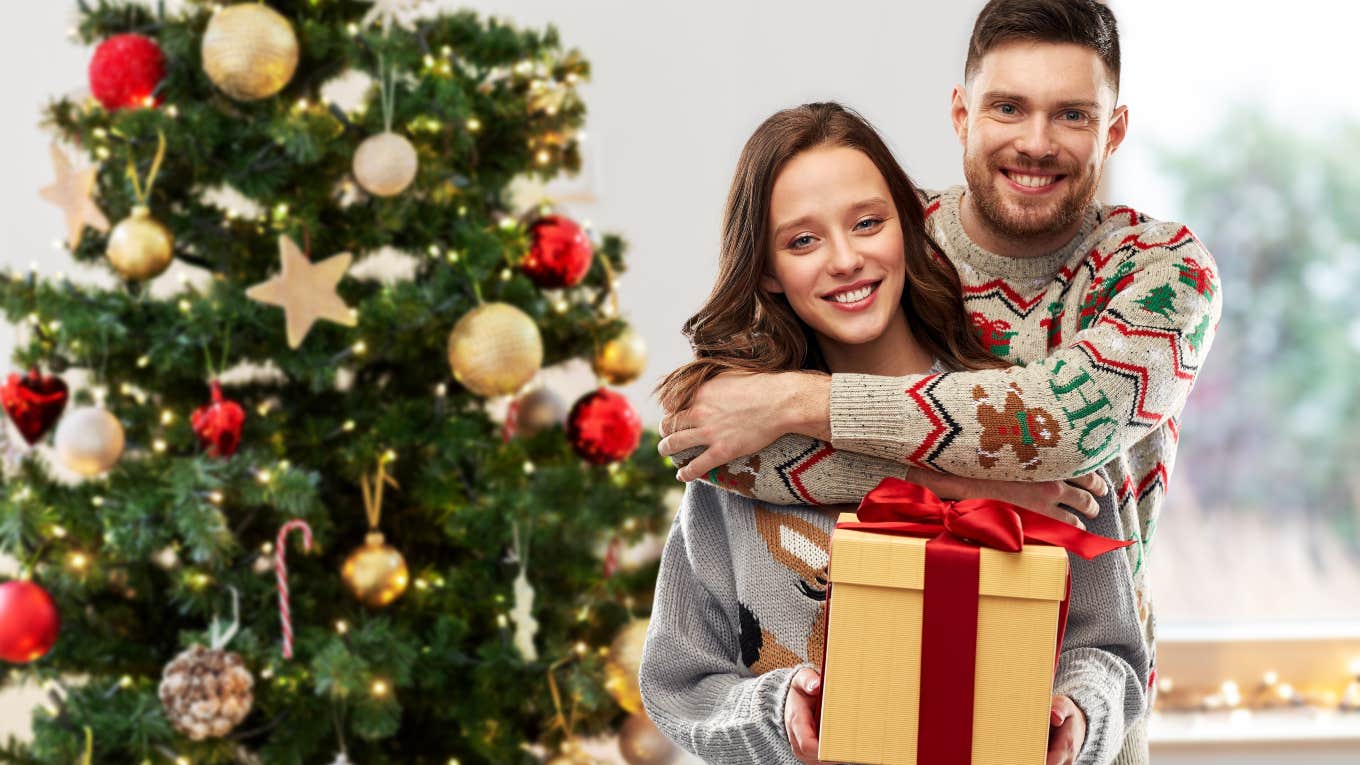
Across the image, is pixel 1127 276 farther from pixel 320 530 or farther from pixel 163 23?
pixel 163 23

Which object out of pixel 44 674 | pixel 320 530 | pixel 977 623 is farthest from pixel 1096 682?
pixel 44 674

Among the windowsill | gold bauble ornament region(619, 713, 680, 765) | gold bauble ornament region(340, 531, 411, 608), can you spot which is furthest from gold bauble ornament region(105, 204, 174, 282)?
the windowsill

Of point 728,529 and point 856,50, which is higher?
point 856,50

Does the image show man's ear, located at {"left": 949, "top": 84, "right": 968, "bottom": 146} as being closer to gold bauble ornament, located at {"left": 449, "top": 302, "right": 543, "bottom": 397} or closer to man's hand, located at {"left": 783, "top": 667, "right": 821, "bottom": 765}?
man's hand, located at {"left": 783, "top": 667, "right": 821, "bottom": 765}

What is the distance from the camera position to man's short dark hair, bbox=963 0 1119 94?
127cm

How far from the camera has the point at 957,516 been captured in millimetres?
932

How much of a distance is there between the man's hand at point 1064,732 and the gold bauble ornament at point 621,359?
148 cm

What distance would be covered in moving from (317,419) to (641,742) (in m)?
0.87

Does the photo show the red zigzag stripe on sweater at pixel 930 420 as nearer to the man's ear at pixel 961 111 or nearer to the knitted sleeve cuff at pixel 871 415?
the knitted sleeve cuff at pixel 871 415

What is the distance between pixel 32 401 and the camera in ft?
7.08

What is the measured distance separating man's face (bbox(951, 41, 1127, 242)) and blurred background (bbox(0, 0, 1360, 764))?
5.54ft

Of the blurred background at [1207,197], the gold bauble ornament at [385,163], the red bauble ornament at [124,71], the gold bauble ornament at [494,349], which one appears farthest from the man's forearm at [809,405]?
the blurred background at [1207,197]

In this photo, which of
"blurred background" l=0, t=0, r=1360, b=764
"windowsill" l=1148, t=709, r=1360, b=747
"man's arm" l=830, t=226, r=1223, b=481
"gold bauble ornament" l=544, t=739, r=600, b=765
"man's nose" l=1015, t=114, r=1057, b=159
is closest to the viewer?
"man's arm" l=830, t=226, r=1223, b=481

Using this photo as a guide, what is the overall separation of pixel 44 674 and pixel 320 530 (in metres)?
0.53
